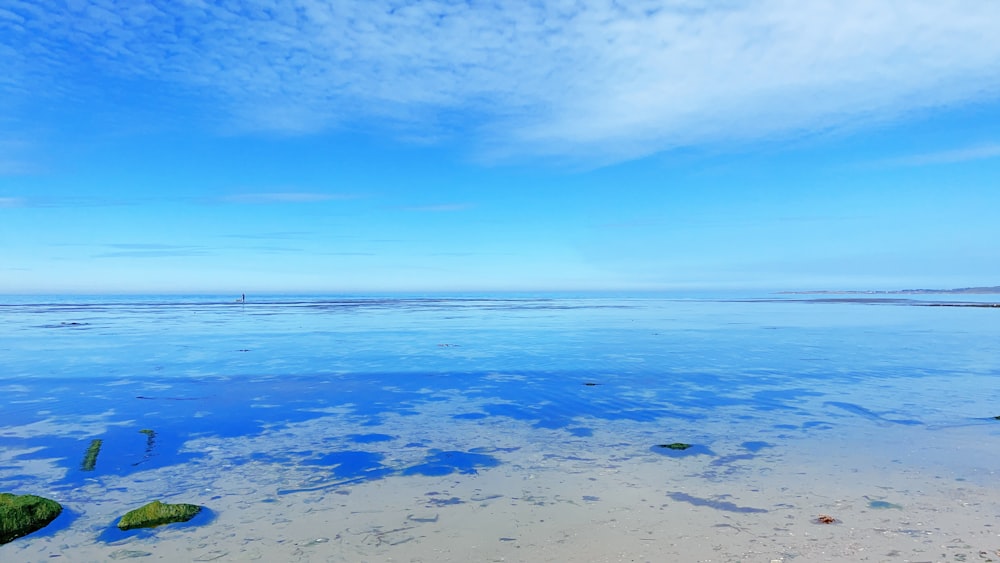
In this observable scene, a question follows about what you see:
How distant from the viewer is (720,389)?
14.0 m

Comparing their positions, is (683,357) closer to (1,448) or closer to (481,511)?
(481,511)

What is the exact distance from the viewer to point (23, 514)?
605 cm

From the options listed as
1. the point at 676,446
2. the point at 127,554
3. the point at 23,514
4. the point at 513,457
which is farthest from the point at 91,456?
the point at 676,446

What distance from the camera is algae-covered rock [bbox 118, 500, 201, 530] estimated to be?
6105 millimetres

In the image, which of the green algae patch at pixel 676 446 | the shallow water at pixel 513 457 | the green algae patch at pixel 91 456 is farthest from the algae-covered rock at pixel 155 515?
the green algae patch at pixel 676 446

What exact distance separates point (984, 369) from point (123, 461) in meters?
20.2

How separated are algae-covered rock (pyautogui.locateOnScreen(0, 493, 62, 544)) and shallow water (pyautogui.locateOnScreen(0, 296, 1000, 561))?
0.18 m

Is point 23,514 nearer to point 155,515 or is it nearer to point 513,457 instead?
point 155,515

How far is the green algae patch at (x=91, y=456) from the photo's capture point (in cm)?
810

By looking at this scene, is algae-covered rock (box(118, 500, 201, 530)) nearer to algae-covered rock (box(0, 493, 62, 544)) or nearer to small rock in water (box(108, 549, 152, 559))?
small rock in water (box(108, 549, 152, 559))

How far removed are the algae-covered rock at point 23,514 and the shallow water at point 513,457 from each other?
0.18 meters

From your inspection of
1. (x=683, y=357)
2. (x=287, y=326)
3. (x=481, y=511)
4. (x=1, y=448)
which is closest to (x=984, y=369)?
(x=683, y=357)

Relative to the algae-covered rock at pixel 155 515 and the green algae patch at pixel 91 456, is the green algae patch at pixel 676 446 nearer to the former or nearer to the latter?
the algae-covered rock at pixel 155 515

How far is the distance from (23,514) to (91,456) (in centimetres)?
272
